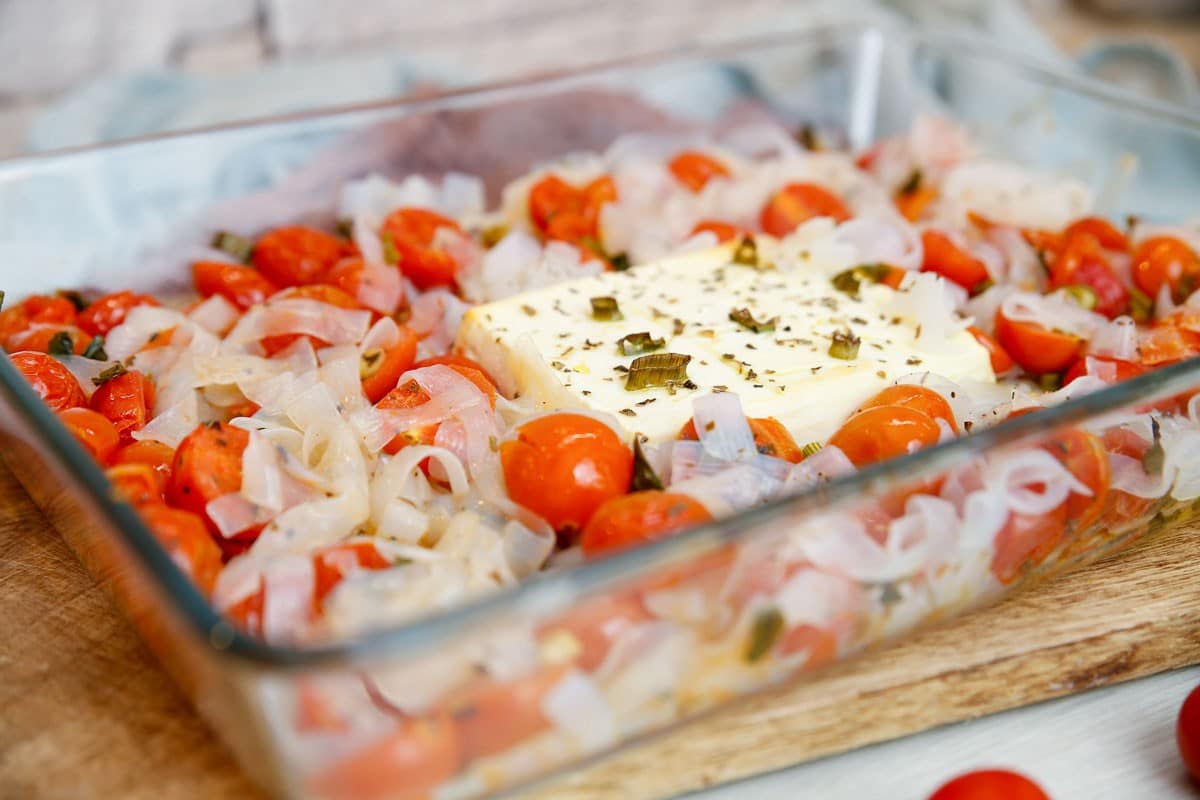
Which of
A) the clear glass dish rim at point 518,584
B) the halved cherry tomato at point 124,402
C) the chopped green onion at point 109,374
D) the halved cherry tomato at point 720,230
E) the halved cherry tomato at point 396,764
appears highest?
the clear glass dish rim at point 518,584

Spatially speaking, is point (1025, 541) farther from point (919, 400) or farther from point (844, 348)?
point (844, 348)

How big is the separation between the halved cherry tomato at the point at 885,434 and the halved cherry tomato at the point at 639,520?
0.99ft

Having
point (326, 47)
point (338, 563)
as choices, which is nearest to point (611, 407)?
point (338, 563)

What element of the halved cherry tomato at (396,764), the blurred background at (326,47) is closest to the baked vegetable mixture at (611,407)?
the halved cherry tomato at (396,764)

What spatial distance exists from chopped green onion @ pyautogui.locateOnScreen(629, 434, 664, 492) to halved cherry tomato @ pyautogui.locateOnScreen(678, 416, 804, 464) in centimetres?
10

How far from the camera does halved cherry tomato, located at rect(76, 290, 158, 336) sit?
1949 millimetres

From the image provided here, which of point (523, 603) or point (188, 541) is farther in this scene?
point (188, 541)

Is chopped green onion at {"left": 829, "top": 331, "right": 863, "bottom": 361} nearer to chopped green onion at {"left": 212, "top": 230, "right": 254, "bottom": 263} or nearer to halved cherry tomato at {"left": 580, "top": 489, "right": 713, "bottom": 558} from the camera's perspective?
halved cherry tomato at {"left": 580, "top": 489, "right": 713, "bottom": 558}

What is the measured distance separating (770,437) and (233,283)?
1.04 m

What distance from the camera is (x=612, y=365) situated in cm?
171

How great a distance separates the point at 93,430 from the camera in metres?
1.53

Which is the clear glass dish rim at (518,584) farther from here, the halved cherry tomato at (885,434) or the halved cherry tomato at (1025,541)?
the halved cherry tomato at (885,434)

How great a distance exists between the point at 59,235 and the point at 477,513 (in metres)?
1.21

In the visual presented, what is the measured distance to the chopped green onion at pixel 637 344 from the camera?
Result: 1732mm
